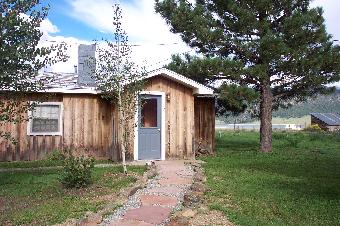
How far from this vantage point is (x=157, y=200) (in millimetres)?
7977

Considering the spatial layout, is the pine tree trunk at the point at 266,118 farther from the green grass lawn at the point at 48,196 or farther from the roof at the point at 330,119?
the roof at the point at 330,119

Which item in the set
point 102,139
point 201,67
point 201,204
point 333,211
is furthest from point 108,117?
point 333,211

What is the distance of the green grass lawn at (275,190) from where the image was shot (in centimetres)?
730

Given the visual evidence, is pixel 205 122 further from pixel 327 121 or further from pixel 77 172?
pixel 327 121

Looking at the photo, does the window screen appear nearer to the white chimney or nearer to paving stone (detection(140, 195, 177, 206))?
the white chimney

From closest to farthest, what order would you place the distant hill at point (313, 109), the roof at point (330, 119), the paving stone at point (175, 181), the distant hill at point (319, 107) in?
the paving stone at point (175, 181)
the roof at point (330, 119)
the distant hill at point (313, 109)
the distant hill at point (319, 107)

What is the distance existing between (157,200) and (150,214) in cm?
101

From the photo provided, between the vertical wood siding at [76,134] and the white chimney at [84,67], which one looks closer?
the vertical wood siding at [76,134]

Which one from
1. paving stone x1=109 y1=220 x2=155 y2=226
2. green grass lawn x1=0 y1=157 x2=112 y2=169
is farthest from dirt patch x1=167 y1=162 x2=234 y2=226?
green grass lawn x1=0 y1=157 x2=112 y2=169

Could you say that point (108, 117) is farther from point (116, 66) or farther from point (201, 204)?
point (201, 204)

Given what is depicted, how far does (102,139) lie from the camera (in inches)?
638

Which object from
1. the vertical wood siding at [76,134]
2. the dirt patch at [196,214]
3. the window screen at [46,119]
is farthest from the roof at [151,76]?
the dirt patch at [196,214]

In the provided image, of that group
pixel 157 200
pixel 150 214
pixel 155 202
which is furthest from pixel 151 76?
pixel 150 214

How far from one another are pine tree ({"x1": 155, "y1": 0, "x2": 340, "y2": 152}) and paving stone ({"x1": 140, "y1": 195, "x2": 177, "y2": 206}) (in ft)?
32.2
